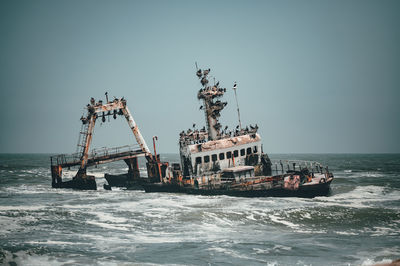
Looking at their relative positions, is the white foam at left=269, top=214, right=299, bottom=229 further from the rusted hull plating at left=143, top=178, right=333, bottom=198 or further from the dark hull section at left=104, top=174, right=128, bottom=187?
the dark hull section at left=104, top=174, right=128, bottom=187

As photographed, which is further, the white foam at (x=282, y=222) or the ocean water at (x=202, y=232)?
the white foam at (x=282, y=222)

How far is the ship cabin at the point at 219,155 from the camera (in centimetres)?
2880

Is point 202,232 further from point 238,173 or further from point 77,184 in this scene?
point 77,184

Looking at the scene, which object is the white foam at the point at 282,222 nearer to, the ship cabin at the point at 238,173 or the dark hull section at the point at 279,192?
the dark hull section at the point at 279,192

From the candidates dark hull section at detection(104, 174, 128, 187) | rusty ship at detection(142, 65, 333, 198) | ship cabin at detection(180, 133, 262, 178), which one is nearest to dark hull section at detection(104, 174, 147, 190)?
dark hull section at detection(104, 174, 128, 187)

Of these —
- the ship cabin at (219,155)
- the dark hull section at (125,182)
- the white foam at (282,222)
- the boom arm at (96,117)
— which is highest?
the boom arm at (96,117)

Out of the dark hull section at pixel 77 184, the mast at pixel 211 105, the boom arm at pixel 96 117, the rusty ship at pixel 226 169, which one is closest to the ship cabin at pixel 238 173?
the rusty ship at pixel 226 169

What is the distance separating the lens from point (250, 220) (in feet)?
58.6

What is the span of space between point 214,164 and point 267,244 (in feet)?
52.5

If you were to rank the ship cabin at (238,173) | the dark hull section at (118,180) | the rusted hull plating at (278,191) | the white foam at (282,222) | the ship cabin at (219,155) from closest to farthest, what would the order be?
the white foam at (282,222) → the rusted hull plating at (278,191) → the ship cabin at (238,173) → the ship cabin at (219,155) → the dark hull section at (118,180)

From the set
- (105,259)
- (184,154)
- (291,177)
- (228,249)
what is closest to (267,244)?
(228,249)

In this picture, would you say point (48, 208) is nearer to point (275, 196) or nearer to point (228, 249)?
point (228, 249)

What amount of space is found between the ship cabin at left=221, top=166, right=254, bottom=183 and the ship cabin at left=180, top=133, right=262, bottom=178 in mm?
1607

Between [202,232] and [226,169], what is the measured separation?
41.2 ft
